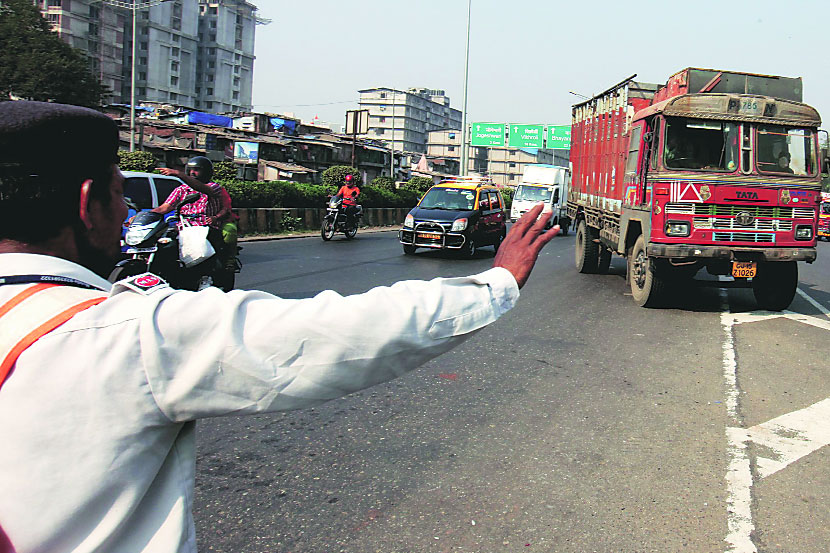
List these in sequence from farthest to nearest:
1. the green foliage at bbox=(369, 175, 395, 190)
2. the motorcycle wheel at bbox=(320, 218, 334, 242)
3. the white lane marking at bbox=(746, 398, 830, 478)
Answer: the green foliage at bbox=(369, 175, 395, 190)
the motorcycle wheel at bbox=(320, 218, 334, 242)
the white lane marking at bbox=(746, 398, 830, 478)

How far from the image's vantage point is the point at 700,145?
10.0 metres

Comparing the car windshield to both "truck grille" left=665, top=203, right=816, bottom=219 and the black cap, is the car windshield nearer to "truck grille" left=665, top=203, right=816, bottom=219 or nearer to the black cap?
"truck grille" left=665, top=203, right=816, bottom=219

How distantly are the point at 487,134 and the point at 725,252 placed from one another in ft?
143

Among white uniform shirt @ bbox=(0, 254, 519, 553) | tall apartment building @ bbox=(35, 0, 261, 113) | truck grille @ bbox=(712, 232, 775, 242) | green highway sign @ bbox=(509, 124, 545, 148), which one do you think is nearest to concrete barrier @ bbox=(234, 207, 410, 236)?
truck grille @ bbox=(712, 232, 775, 242)

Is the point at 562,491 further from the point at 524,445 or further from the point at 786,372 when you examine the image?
the point at 786,372

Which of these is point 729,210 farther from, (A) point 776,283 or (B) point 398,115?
(B) point 398,115

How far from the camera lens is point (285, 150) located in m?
60.6

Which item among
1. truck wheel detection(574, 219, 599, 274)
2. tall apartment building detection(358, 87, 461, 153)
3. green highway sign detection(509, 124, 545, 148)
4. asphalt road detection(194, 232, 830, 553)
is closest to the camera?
asphalt road detection(194, 232, 830, 553)

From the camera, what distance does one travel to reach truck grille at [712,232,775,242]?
9.74 m

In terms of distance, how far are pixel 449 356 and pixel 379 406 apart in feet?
5.27

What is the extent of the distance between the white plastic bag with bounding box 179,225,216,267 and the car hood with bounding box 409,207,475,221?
9801mm

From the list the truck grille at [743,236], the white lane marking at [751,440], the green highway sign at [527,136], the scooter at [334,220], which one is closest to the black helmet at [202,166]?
the white lane marking at [751,440]

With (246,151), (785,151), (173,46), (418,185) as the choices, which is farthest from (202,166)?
(173,46)

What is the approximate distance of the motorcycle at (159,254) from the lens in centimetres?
702
